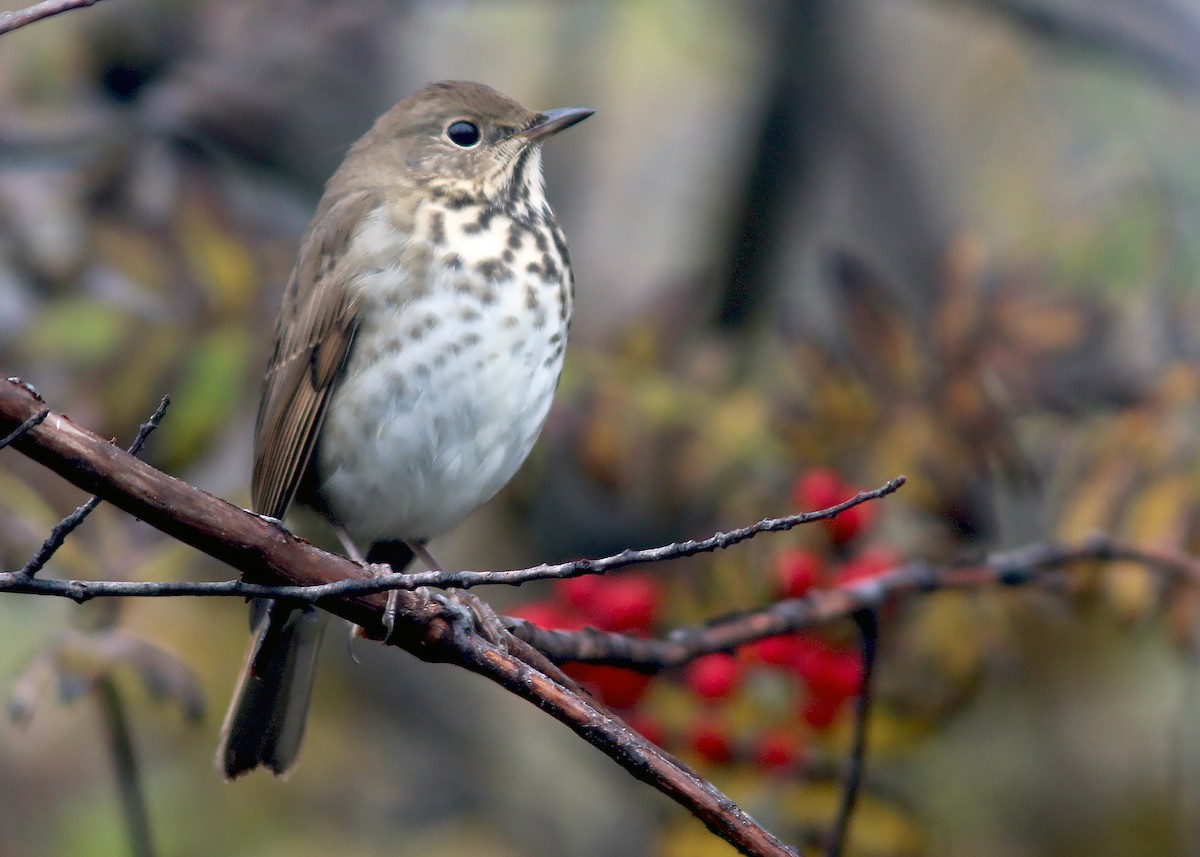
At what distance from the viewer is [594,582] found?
2500 millimetres

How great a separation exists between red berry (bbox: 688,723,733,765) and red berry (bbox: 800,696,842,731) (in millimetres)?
155

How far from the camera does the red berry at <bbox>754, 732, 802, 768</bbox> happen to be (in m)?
2.40

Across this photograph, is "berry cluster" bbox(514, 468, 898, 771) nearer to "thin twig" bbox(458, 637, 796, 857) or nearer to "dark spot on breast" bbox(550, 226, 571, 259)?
"dark spot on breast" bbox(550, 226, 571, 259)

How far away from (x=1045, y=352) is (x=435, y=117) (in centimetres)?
132

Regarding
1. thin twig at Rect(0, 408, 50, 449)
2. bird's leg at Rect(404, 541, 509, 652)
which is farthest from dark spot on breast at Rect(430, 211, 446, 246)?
thin twig at Rect(0, 408, 50, 449)

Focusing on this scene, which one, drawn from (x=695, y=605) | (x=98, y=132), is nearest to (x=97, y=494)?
(x=695, y=605)

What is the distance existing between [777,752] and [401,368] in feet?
3.20

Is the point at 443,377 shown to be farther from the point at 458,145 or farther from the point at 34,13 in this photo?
the point at 34,13

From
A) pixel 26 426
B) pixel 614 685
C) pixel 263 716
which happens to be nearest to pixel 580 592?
pixel 614 685

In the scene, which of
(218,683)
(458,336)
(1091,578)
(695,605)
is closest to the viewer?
(458,336)

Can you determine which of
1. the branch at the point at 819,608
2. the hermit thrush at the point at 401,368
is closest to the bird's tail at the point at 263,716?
the hermit thrush at the point at 401,368

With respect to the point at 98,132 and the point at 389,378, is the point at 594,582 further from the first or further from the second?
the point at 98,132

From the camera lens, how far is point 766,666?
2455mm

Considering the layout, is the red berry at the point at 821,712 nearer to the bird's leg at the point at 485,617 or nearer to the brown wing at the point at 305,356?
the bird's leg at the point at 485,617
